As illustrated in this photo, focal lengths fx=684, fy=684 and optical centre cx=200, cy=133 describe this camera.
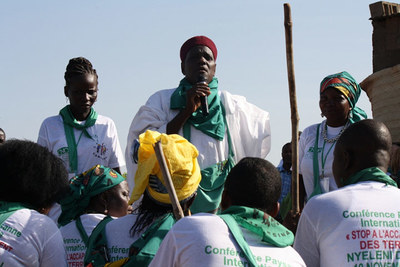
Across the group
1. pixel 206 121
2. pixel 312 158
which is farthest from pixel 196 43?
pixel 312 158

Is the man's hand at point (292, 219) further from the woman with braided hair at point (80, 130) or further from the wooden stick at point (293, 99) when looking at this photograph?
the woman with braided hair at point (80, 130)

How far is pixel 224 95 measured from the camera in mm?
6445

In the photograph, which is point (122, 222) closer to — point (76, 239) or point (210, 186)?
point (76, 239)

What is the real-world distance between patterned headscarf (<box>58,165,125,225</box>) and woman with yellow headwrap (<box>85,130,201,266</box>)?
0.73 metres

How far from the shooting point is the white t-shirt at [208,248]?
9.78ft

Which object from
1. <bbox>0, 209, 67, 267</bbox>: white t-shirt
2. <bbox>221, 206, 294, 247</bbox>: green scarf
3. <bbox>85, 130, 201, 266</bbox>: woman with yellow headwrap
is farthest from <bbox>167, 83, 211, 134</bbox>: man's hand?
<bbox>221, 206, 294, 247</bbox>: green scarf

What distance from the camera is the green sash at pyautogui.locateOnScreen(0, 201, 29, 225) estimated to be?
11.0ft

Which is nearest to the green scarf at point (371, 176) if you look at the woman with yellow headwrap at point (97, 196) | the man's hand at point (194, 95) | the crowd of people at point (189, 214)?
the crowd of people at point (189, 214)

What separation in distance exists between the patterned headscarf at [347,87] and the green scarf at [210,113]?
0.96 metres

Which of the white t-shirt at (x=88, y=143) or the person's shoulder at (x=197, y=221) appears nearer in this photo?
the person's shoulder at (x=197, y=221)

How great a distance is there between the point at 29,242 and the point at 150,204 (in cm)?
67

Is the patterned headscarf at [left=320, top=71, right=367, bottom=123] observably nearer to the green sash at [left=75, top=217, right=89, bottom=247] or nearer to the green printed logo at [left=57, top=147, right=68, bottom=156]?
the green printed logo at [left=57, top=147, right=68, bottom=156]

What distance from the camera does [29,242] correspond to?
3.31 m

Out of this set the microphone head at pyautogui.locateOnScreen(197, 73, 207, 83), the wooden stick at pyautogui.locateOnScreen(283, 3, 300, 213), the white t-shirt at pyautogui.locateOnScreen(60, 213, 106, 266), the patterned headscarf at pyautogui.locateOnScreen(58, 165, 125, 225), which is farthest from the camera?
the microphone head at pyautogui.locateOnScreen(197, 73, 207, 83)
